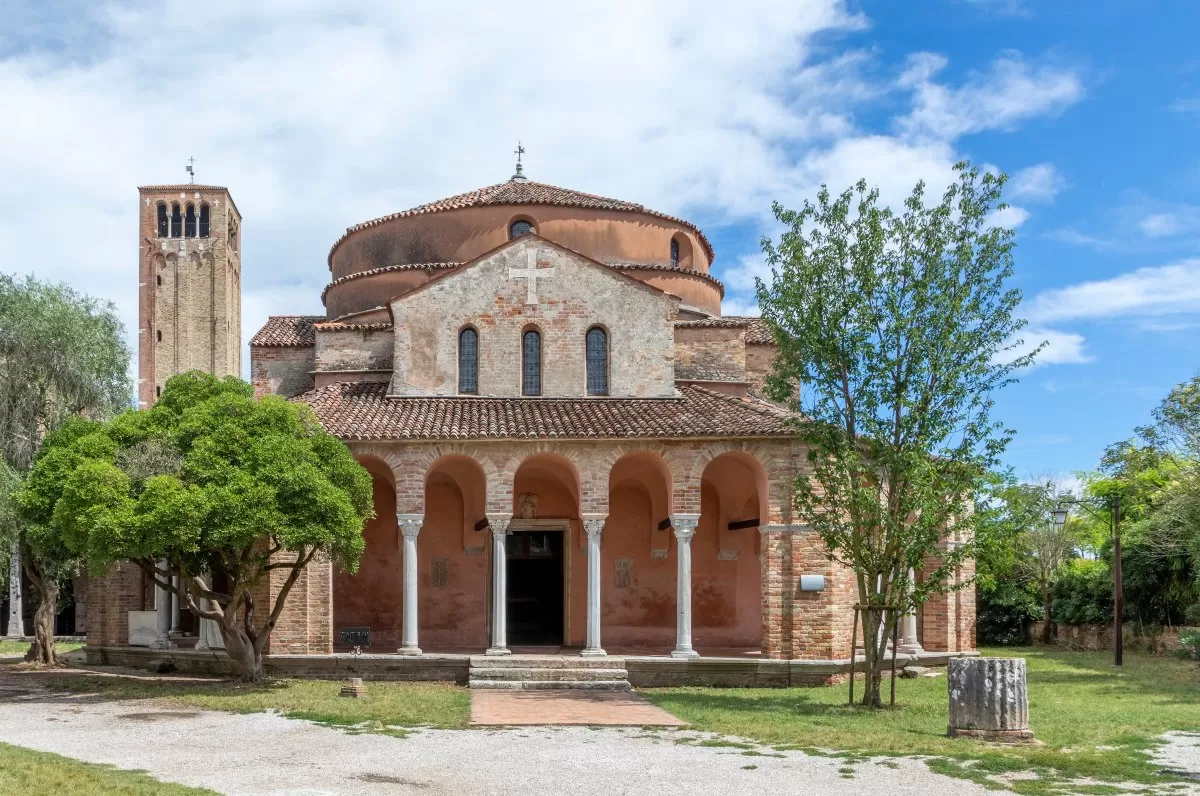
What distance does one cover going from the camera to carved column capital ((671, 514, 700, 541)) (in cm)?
2242

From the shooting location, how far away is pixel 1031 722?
53.4ft

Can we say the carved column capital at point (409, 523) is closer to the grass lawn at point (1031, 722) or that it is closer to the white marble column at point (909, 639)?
the grass lawn at point (1031, 722)

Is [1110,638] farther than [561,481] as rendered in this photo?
Yes

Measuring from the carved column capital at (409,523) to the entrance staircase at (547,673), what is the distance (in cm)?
261

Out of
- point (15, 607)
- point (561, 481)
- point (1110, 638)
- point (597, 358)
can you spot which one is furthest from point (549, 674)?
point (15, 607)

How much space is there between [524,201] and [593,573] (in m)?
9.95

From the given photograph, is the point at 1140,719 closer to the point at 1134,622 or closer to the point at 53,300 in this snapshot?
the point at 1134,622

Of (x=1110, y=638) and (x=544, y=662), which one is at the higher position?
(x=544, y=662)

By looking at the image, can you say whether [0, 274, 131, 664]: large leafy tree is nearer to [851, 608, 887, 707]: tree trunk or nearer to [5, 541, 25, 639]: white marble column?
[5, 541, 25, 639]: white marble column

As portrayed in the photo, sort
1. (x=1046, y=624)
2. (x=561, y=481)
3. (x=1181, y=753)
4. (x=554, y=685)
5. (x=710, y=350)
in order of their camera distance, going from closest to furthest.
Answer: (x=1181, y=753) → (x=554, y=685) → (x=561, y=481) → (x=710, y=350) → (x=1046, y=624)

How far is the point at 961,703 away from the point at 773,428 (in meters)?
8.12

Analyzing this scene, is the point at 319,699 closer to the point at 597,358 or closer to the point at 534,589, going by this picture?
the point at 534,589

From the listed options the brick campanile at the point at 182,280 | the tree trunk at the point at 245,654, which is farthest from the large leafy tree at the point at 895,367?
the brick campanile at the point at 182,280

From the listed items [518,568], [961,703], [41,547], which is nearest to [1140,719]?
[961,703]
